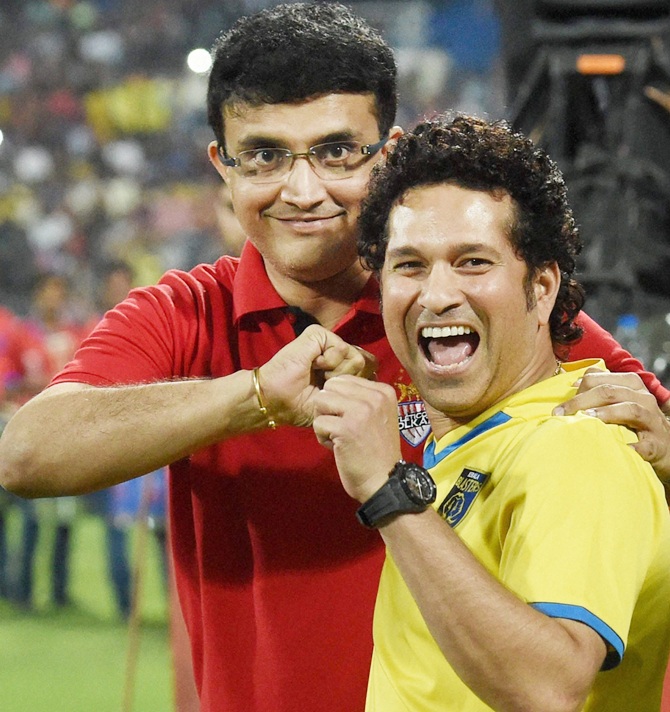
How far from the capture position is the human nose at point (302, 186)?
2.38 meters

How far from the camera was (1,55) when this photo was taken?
17.1 m

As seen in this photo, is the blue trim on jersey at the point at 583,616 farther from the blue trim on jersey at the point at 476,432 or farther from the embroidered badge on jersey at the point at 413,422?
the embroidered badge on jersey at the point at 413,422

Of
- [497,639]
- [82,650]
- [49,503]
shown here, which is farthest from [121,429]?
[49,503]

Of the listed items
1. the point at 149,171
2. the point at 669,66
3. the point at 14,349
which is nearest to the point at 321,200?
the point at 669,66

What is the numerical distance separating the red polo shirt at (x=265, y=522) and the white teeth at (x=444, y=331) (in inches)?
21.0

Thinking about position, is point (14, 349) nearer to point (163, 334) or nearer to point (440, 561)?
point (163, 334)

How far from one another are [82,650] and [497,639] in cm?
590

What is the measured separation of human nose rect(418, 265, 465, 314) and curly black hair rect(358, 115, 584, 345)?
126 millimetres

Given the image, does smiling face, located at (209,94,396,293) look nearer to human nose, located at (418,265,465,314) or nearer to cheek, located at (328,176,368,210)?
cheek, located at (328,176,368,210)

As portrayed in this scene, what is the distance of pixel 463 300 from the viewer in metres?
1.86

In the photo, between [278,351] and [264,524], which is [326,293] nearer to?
[278,351]

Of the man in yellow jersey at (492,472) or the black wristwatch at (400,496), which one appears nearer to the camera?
the man in yellow jersey at (492,472)

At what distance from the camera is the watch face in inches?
65.2

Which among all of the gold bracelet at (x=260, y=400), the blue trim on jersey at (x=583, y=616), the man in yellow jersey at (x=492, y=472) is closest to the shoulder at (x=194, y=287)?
the gold bracelet at (x=260, y=400)
